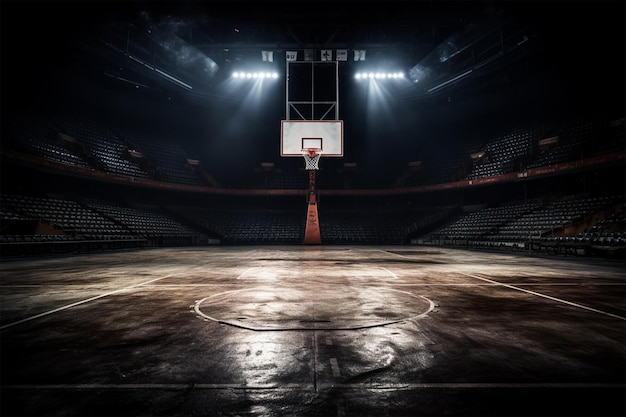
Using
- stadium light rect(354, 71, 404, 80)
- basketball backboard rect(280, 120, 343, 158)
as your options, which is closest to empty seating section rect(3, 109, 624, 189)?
stadium light rect(354, 71, 404, 80)

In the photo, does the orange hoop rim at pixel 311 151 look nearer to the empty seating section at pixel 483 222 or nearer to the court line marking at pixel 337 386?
the empty seating section at pixel 483 222

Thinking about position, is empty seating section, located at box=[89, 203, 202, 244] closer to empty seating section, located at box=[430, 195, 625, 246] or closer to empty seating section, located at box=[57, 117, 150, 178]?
empty seating section, located at box=[57, 117, 150, 178]

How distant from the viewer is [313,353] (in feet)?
9.86

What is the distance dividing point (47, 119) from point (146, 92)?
7.63 m

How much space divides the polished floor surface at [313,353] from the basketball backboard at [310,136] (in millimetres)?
12029

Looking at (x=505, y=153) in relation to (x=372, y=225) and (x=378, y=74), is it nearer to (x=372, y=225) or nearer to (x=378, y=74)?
(x=378, y=74)

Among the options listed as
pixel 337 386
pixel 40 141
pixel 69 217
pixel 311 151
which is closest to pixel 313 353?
pixel 337 386

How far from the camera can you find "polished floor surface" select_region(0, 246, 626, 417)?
2.17 m

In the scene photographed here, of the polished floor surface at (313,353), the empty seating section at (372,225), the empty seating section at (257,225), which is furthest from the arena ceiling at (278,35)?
the polished floor surface at (313,353)

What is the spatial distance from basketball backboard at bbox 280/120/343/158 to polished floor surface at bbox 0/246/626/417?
12.0m

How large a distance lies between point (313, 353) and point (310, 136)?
49.1 ft

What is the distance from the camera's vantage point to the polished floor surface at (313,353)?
2.17 metres

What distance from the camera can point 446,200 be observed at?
1207 inches

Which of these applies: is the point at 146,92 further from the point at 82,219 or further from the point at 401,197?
the point at 401,197
